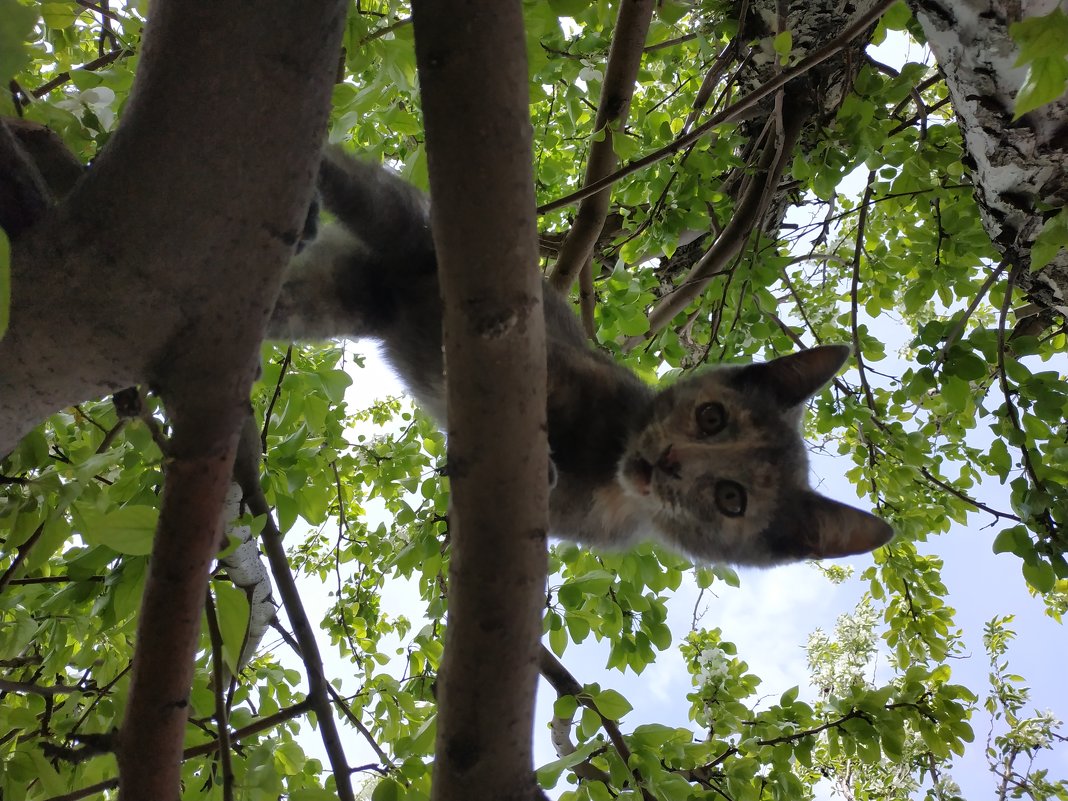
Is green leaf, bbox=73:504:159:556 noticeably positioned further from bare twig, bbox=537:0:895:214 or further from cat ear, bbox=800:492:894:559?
cat ear, bbox=800:492:894:559

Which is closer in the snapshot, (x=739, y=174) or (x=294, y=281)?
(x=294, y=281)

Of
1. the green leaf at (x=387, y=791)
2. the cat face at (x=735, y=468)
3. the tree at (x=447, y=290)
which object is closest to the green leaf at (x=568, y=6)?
the tree at (x=447, y=290)

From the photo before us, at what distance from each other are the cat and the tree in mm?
225

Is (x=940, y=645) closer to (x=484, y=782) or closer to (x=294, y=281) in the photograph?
(x=484, y=782)

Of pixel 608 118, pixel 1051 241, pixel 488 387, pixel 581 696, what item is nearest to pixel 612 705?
pixel 581 696

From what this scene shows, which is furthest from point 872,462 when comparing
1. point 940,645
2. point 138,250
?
point 138,250

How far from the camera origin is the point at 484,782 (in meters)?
1.05

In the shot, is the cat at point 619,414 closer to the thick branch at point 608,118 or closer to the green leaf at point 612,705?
the thick branch at point 608,118

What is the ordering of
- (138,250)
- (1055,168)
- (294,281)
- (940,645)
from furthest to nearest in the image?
(940,645), (294,281), (1055,168), (138,250)

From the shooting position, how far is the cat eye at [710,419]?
2436 millimetres

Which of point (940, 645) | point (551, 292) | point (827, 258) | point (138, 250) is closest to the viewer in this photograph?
point (138, 250)

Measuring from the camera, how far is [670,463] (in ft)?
7.78

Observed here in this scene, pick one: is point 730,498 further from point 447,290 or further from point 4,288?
point 4,288

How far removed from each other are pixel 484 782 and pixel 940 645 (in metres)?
2.48
